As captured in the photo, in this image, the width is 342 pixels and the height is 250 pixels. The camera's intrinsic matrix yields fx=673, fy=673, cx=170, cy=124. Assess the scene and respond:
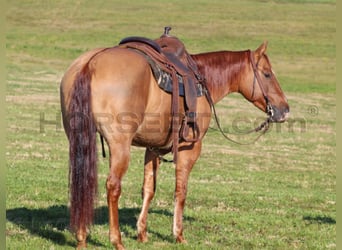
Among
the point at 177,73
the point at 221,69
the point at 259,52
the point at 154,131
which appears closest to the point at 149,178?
the point at 154,131

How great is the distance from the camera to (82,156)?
729 cm

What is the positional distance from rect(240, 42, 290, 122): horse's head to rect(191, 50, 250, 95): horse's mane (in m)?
0.14

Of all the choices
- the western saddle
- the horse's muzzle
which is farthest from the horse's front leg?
the horse's muzzle

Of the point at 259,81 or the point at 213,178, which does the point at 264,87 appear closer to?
the point at 259,81

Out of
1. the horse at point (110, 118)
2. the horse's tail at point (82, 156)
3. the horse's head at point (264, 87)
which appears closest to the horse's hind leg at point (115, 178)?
the horse at point (110, 118)

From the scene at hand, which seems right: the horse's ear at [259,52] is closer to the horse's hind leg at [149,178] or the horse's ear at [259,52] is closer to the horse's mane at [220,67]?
the horse's mane at [220,67]

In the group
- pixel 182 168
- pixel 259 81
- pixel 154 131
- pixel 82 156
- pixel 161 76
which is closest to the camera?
pixel 82 156

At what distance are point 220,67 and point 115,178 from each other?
275cm

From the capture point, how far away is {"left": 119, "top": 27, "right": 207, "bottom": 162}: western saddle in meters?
8.19

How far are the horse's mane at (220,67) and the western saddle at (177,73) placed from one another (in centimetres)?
Result: 32

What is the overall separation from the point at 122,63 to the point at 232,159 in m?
10.7

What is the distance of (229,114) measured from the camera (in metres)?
27.5

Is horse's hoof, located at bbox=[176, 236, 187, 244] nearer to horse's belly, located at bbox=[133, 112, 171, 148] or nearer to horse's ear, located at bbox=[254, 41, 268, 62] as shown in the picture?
horse's belly, located at bbox=[133, 112, 171, 148]

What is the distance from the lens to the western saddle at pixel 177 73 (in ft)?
26.9
